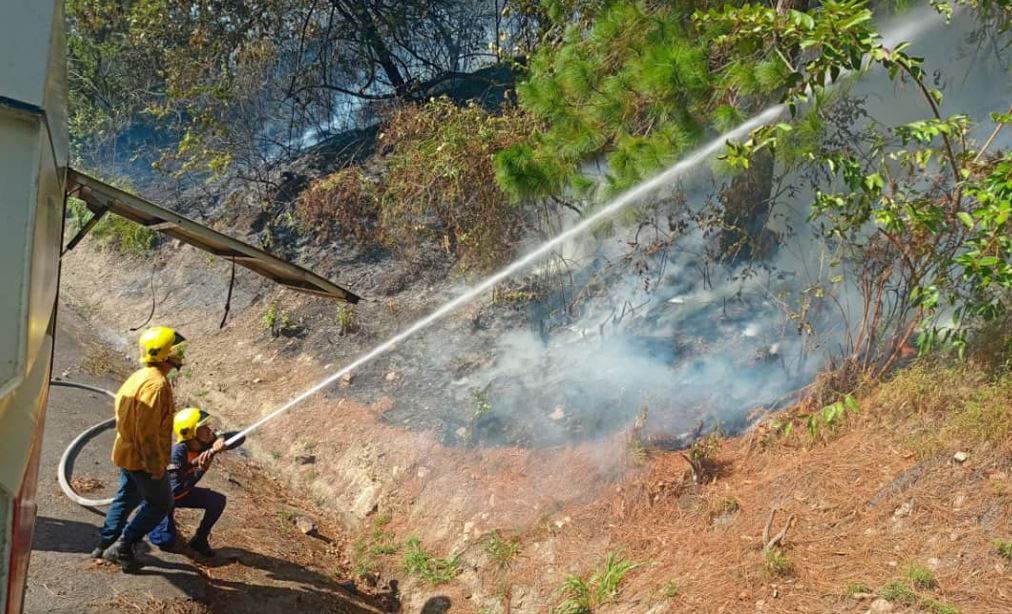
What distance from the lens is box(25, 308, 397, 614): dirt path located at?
4.33 meters

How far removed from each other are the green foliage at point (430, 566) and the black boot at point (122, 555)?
1.86 metres

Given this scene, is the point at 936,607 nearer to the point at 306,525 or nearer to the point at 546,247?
the point at 306,525

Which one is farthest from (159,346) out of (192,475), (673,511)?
(673,511)

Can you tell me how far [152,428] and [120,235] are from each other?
10310 millimetres

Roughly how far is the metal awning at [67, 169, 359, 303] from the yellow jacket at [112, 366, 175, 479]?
83cm

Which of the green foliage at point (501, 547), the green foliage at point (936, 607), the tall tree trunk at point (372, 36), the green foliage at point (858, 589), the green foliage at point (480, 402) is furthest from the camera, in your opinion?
the tall tree trunk at point (372, 36)

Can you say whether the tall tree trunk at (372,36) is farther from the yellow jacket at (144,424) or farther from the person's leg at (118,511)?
the person's leg at (118,511)

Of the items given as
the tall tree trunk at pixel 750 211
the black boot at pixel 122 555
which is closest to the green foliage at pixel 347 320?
the tall tree trunk at pixel 750 211

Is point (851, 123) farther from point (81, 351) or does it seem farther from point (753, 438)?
point (81, 351)

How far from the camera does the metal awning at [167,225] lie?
12.5 feet

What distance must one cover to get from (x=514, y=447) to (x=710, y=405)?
1635mm

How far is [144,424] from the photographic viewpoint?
4230 mm

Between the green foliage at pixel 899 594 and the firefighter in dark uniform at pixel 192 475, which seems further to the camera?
the firefighter in dark uniform at pixel 192 475

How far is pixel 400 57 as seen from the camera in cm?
1272
